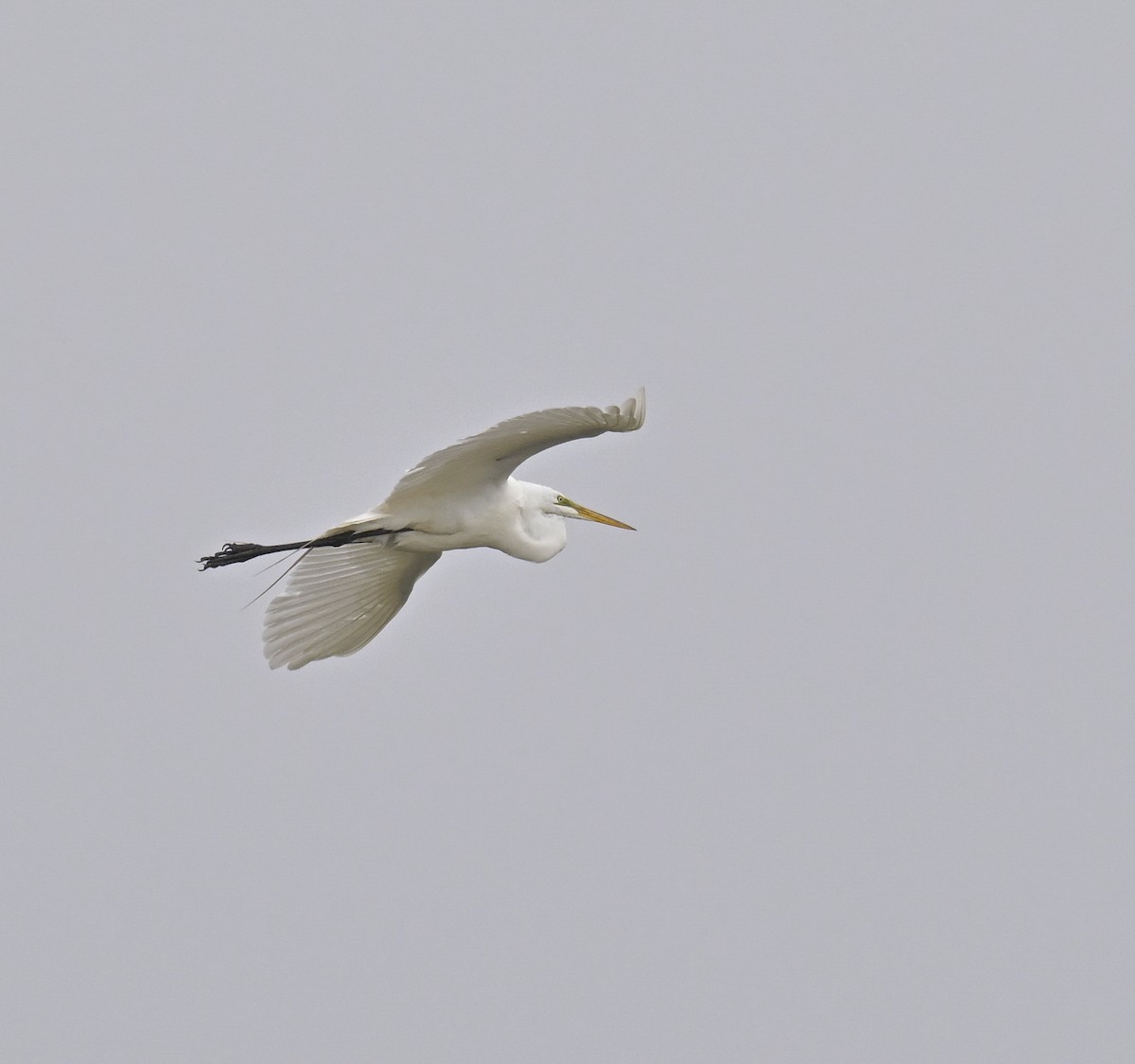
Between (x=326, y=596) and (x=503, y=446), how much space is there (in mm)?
1953

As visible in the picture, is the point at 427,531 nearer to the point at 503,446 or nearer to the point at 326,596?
the point at 503,446

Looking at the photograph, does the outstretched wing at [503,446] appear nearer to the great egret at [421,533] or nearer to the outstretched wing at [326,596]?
the great egret at [421,533]

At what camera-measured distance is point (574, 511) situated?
9641 millimetres

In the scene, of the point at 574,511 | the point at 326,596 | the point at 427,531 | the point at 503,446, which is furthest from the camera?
the point at 326,596

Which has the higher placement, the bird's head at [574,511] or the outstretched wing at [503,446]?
the outstretched wing at [503,446]

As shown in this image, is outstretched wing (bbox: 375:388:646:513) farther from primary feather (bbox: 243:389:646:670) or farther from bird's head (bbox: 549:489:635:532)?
bird's head (bbox: 549:489:635:532)

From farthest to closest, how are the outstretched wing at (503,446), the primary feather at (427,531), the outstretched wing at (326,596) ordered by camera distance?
the outstretched wing at (326,596) < the primary feather at (427,531) < the outstretched wing at (503,446)

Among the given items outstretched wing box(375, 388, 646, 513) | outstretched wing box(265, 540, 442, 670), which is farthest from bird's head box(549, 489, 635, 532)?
outstretched wing box(265, 540, 442, 670)

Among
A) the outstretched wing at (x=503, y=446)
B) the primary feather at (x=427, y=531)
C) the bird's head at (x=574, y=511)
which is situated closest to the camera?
the outstretched wing at (x=503, y=446)

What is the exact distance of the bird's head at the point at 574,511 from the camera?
9484 mm

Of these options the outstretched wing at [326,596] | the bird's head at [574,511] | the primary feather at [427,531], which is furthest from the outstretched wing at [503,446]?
the outstretched wing at [326,596]

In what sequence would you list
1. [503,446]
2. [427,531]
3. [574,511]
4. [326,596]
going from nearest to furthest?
[503,446] → [427,531] → [574,511] → [326,596]

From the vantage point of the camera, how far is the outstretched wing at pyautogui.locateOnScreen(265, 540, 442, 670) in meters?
9.98

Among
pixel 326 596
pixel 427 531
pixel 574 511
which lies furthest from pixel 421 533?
pixel 326 596
